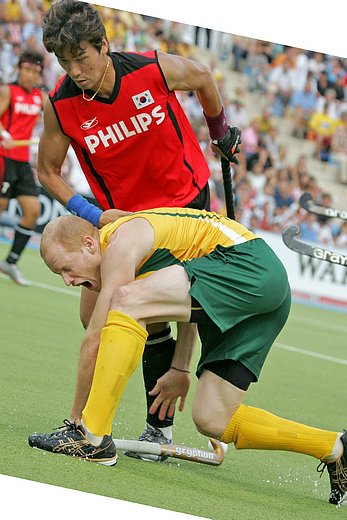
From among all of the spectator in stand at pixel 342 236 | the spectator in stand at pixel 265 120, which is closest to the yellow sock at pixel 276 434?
the spectator in stand at pixel 342 236

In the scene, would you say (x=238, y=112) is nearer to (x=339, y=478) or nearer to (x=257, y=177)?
(x=257, y=177)

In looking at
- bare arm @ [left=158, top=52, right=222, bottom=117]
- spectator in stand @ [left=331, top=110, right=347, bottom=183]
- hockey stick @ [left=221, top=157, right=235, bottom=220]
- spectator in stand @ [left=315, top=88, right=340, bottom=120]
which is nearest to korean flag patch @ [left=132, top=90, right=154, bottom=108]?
bare arm @ [left=158, top=52, right=222, bottom=117]

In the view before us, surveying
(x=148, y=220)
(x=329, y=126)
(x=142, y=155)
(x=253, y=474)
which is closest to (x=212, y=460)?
(x=253, y=474)

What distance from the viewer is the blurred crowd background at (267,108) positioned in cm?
1543

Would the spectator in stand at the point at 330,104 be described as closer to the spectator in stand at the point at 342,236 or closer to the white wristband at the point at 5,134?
the spectator in stand at the point at 342,236

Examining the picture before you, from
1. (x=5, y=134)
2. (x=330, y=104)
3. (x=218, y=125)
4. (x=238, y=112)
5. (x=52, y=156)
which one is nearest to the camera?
(x=52, y=156)

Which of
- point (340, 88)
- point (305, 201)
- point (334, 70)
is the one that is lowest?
point (340, 88)

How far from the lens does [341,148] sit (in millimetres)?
18062

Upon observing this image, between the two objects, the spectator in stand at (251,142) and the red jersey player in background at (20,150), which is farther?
the spectator in stand at (251,142)

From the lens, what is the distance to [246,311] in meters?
3.94

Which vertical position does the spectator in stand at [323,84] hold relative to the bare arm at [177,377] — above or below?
below

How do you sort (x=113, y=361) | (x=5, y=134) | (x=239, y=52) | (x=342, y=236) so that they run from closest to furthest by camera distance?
1. (x=113, y=361)
2. (x=5, y=134)
3. (x=342, y=236)
4. (x=239, y=52)

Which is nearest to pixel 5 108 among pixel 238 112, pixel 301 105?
pixel 238 112

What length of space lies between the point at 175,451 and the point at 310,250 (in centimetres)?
120
